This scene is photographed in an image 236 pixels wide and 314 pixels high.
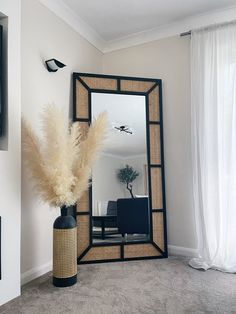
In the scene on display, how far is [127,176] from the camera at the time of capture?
109 inches

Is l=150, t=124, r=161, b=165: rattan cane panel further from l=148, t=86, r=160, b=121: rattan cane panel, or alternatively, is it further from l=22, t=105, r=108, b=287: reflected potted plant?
l=22, t=105, r=108, b=287: reflected potted plant

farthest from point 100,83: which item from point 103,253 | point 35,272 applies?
point 35,272

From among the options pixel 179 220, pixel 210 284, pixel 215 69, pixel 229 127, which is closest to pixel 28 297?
pixel 210 284

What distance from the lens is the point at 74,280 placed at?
83.3 inches

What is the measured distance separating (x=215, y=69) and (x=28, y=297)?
2.61 m

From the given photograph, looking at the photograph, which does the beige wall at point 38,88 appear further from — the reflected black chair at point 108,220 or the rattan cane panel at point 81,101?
the reflected black chair at point 108,220

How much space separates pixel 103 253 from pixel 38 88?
173 cm

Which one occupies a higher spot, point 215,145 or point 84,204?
point 215,145

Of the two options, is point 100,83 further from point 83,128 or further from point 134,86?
point 83,128

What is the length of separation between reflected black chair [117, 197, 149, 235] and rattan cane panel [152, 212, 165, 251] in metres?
0.08

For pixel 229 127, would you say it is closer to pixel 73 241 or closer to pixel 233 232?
pixel 233 232

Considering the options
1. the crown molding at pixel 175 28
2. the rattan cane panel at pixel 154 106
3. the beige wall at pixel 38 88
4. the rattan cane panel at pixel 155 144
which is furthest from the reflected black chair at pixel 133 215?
the crown molding at pixel 175 28

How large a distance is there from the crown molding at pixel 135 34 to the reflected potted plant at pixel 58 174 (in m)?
1.21

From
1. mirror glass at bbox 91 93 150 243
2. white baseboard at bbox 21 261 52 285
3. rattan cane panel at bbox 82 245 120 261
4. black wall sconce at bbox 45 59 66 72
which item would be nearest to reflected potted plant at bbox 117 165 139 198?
mirror glass at bbox 91 93 150 243
